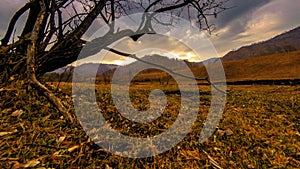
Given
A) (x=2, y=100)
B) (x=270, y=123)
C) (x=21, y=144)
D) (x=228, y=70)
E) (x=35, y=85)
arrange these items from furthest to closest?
(x=228, y=70) → (x=270, y=123) → (x=2, y=100) → (x=35, y=85) → (x=21, y=144)

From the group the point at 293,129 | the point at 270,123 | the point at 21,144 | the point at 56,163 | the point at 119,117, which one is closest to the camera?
the point at 56,163

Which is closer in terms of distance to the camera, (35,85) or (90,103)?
(35,85)

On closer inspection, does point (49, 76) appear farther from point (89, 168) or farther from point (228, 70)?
point (228, 70)

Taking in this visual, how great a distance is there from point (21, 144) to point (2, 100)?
127cm

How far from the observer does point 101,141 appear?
2.80 metres

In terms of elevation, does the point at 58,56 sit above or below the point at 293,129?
above

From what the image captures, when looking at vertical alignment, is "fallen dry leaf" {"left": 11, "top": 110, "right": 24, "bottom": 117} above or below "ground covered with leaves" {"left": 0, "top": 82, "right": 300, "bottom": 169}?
above

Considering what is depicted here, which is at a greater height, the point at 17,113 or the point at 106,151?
the point at 17,113

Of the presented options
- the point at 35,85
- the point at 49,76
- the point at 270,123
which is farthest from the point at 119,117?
the point at 270,123

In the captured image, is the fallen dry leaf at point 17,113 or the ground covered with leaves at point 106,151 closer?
the ground covered with leaves at point 106,151

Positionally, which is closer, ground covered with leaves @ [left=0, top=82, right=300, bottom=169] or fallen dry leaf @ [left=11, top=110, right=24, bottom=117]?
ground covered with leaves @ [left=0, top=82, right=300, bottom=169]

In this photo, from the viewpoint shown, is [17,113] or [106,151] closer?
[106,151]

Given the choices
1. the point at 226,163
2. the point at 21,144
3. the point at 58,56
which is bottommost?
the point at 226,163

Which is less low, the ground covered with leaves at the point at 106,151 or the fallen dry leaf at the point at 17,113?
the fallen dry leaf at the point at 17,113
